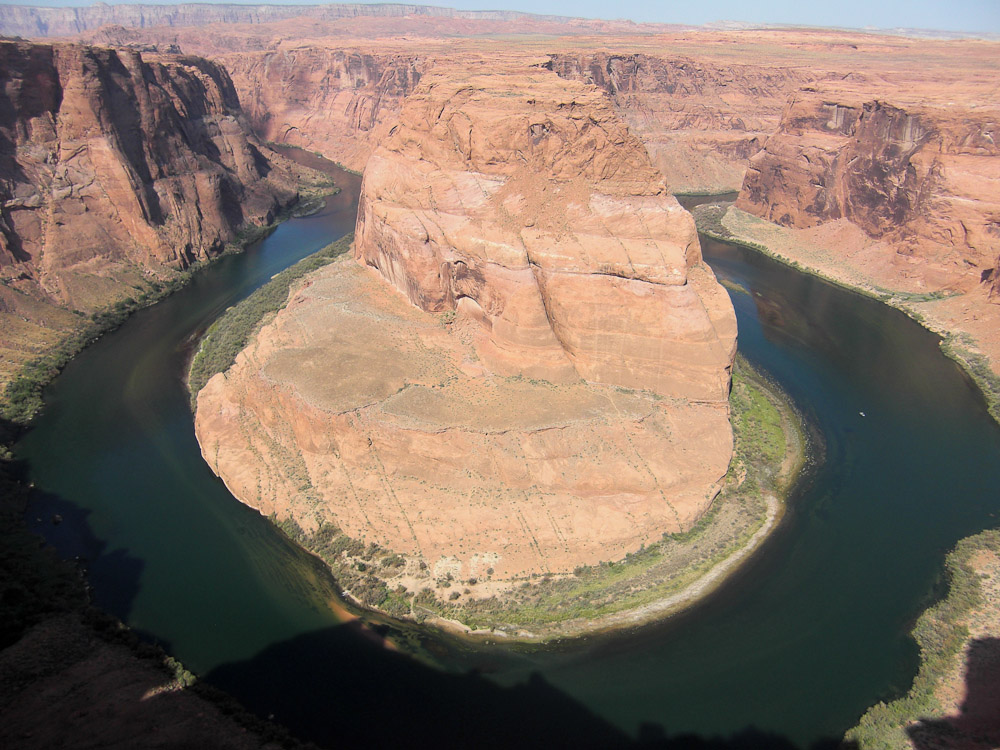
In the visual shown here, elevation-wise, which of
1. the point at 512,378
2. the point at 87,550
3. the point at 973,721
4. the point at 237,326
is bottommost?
the point at 87,550

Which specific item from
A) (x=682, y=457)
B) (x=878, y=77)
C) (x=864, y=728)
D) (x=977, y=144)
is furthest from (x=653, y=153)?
(x=864, y=728)

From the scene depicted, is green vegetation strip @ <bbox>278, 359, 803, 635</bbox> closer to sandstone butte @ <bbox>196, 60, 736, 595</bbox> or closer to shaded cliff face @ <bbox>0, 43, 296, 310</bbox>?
sandstone butte @ <bbox>196, 60, 736, 595</bbox>

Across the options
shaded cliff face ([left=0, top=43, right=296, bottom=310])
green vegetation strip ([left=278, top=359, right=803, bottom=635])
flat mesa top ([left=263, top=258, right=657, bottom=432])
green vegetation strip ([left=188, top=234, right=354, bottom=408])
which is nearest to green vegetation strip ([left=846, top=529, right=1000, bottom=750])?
green vegetation strip ([left=278, top=359, right=803, bottom=635])

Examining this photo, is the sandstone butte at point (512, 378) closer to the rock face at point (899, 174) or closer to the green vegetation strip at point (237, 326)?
the green vegetation strip at point (237, 326)

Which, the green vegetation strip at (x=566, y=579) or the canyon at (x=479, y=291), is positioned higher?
the canyon at (x=479, y=291)

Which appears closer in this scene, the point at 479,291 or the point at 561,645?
the point at 561,645

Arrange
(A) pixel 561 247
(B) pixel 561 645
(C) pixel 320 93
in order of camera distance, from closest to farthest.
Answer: (B) pixel 561 645
(A) pixel 561 247
(C) pixel 320 93

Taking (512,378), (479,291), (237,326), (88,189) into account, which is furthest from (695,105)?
(88,189)

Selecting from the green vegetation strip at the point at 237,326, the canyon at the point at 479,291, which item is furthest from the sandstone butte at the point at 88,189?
the green vegetation strip at the point at 237,326

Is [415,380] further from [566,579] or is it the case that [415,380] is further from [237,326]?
[237,326]
